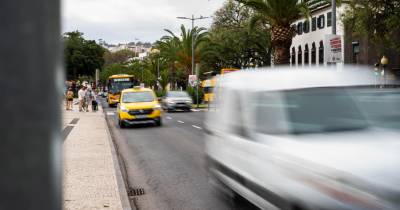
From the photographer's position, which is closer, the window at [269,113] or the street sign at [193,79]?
the window at [269,113]

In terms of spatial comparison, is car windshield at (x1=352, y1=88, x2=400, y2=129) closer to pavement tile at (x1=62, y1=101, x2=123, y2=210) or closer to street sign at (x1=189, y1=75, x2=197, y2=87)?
pavement tile at (x1=62, y1=101, x2=123, y2=210)

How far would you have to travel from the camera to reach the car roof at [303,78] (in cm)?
606

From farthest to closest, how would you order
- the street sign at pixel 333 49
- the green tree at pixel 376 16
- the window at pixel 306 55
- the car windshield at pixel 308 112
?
the window at pixel 306 55, the green tree at pixel 376 16, the street sign at pixel 333 49, the car windshield at pixel 308 112

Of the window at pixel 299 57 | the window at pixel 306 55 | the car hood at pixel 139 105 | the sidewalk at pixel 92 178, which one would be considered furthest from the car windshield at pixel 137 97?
the window at pixel 299 57

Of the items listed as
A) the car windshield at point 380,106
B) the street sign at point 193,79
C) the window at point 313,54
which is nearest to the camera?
the car windshield at point 380,106

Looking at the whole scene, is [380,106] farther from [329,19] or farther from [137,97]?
[329,19]

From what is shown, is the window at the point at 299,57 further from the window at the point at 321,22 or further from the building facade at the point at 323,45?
the window at the point at 321,22

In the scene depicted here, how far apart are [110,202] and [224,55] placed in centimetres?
5905

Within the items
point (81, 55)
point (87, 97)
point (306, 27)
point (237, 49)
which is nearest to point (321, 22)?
point (306, 27)

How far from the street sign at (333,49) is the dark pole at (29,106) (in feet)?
61.2

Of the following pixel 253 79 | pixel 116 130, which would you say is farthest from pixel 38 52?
pixel 116 130

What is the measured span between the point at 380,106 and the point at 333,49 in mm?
13736

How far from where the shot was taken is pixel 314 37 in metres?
64.6

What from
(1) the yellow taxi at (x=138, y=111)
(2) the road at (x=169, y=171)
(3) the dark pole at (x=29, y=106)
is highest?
(3) the dark pole at (x=29, y=106)
